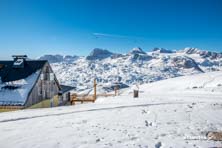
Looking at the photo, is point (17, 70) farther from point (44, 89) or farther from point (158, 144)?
point (158, 144)

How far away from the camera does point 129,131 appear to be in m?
9.52

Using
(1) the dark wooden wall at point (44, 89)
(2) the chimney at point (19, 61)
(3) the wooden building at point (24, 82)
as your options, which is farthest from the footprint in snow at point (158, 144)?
(2) the chimney at point (19, 61)

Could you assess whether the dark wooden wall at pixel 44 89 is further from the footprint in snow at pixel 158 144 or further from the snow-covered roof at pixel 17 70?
the footprint in snow at pixel 158 144

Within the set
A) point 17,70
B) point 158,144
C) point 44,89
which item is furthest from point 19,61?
point 158,144

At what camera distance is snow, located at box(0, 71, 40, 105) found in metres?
26.2

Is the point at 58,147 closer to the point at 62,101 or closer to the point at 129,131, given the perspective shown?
the point at 129,131

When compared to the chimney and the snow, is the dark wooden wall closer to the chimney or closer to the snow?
the snow

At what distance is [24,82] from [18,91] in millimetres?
1723

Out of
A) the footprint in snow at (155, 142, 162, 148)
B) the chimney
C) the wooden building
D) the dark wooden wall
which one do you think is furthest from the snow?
the footprint in snow at (155, 142, 162, 148)

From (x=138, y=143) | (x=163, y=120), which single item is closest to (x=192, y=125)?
(x=163, y=120)

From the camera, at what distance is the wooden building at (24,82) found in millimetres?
26531

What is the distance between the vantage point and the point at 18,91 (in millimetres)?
27156

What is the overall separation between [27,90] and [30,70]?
3.99m

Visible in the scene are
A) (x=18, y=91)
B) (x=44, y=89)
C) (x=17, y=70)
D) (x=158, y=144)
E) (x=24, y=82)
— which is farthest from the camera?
(x=44, y=89)
